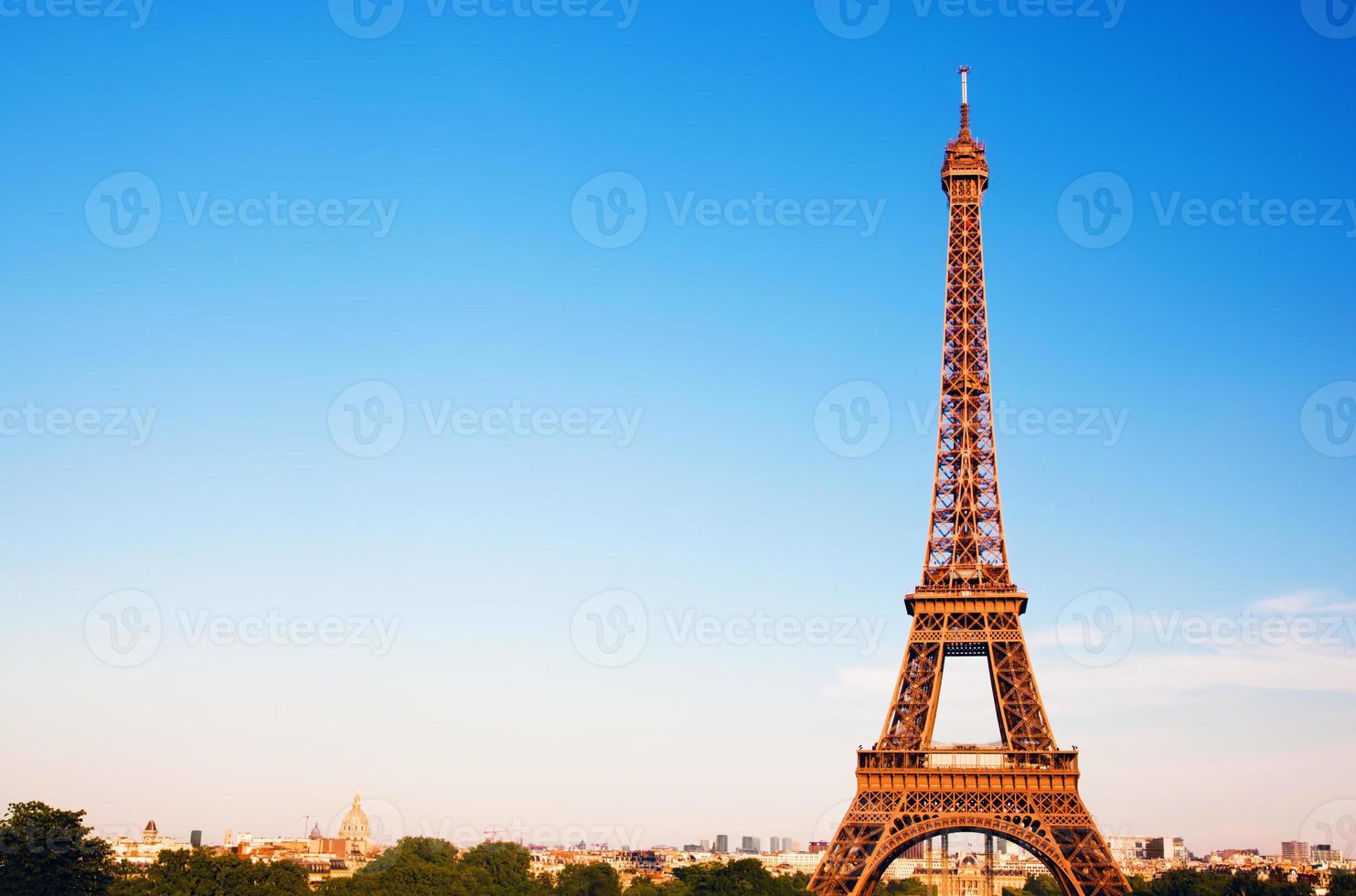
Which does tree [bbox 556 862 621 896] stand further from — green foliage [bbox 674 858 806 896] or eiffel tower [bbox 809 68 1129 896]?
eiffel tower [bbox 809 68 1129 896]

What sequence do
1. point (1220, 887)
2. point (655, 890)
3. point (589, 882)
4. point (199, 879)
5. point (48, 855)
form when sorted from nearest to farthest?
1. point (48, 855)
2. point (199, 879)
3. point (1220, 887)
4. point (655, 890)
5. point (589, 882)

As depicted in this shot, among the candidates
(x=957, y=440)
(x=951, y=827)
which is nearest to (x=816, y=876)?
(x=951, y=827)

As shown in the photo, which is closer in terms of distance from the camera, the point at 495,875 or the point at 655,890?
the point at 495,875

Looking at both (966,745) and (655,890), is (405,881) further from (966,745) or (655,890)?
(966,745)

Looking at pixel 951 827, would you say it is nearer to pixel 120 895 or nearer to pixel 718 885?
pixel 718 885

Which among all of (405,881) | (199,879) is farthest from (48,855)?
(405,881)

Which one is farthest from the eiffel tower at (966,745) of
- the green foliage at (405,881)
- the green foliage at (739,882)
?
the green foliage at (405,881)
